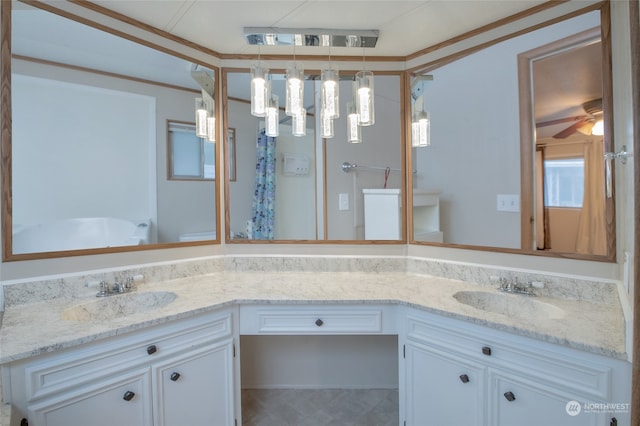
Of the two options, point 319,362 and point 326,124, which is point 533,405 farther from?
point 326,124

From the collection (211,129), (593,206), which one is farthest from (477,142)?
(211,129)

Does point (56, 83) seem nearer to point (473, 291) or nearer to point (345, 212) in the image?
point (345, 212)

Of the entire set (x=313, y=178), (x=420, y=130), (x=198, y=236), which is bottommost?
(x=198, y=236)

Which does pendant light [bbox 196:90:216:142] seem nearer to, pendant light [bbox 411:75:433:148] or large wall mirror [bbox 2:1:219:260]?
large wall mirror [bbox 2:1:219:260]

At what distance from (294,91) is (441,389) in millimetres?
1615

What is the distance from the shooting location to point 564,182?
4.84 ft

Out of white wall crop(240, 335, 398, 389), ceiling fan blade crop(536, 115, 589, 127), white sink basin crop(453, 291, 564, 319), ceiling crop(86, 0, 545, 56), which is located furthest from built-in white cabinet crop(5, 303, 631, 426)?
ceiling crop(86, 0, 545, 56)

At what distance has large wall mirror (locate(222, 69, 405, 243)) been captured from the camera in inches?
79.5

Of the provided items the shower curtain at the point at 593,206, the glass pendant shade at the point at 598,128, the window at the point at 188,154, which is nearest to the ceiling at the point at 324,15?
the window at the point at 188,154

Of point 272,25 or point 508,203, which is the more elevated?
point 272,25

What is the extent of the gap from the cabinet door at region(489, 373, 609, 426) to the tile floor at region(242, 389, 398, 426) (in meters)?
0.80

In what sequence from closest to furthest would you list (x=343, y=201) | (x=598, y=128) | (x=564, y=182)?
(x=598, y=128)
(x=564, y=182)
(x=343, y=201)

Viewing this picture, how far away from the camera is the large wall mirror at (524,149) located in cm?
140
